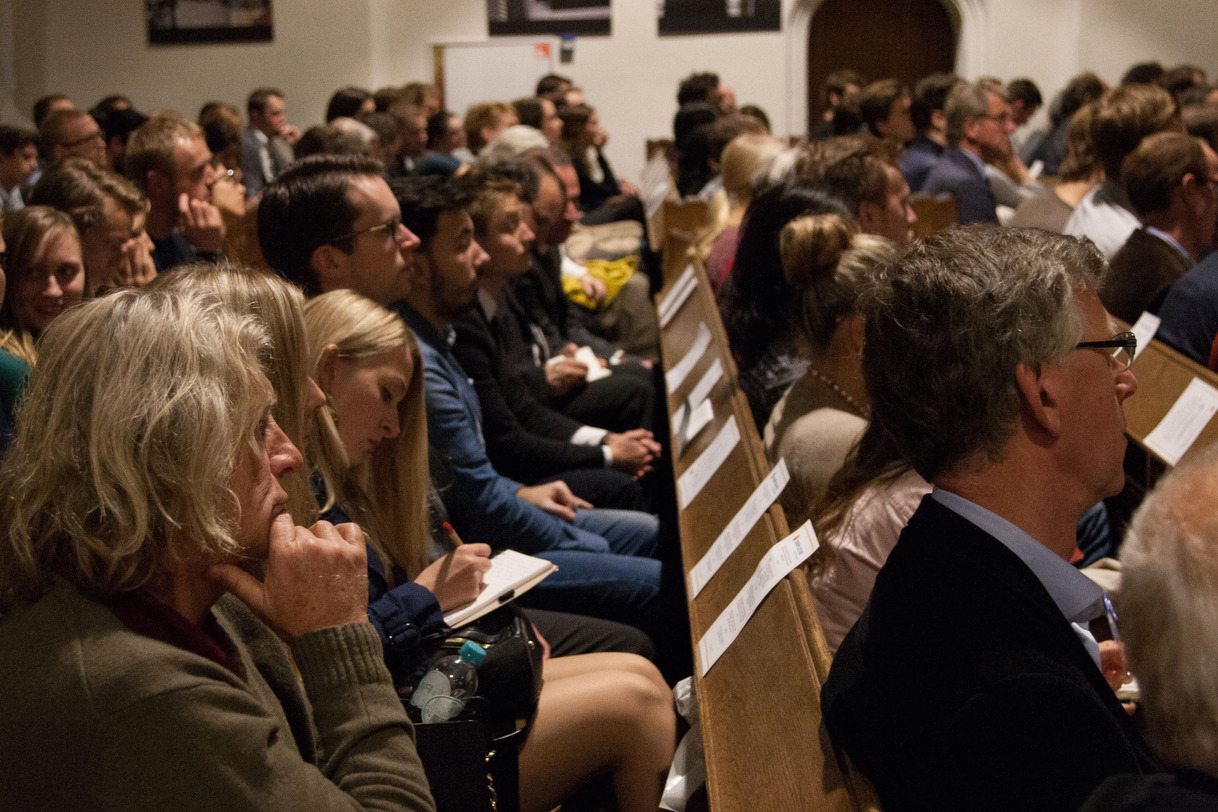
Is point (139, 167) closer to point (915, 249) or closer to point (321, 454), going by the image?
point (321, 454)

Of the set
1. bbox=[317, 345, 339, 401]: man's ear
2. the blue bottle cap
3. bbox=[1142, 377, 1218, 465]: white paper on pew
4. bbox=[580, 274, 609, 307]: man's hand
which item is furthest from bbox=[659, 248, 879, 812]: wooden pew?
bbox=[580, 274, 609, 307]: man's hand

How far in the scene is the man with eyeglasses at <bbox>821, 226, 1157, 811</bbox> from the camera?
115 cm

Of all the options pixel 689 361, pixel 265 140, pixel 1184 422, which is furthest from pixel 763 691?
pixel 265 140

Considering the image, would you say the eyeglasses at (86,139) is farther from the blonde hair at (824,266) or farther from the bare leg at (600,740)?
the bare leg at (600,740)

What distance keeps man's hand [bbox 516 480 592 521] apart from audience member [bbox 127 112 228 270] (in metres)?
1.47

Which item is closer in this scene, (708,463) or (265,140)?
(708,463)

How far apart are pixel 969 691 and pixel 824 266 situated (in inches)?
56.2

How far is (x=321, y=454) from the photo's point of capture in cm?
199

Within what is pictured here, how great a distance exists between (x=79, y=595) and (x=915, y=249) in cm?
104

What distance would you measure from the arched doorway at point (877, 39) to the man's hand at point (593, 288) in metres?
8.44

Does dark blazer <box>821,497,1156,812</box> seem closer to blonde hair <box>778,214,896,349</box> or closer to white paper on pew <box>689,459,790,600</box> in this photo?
white paper on pew <box>689,459,790,600</box>

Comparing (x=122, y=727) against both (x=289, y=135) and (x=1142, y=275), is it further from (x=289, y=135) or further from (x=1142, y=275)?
(x=289, y=135)

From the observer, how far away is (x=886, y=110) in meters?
6.50

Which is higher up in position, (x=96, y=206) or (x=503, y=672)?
(x=96, y=206)
